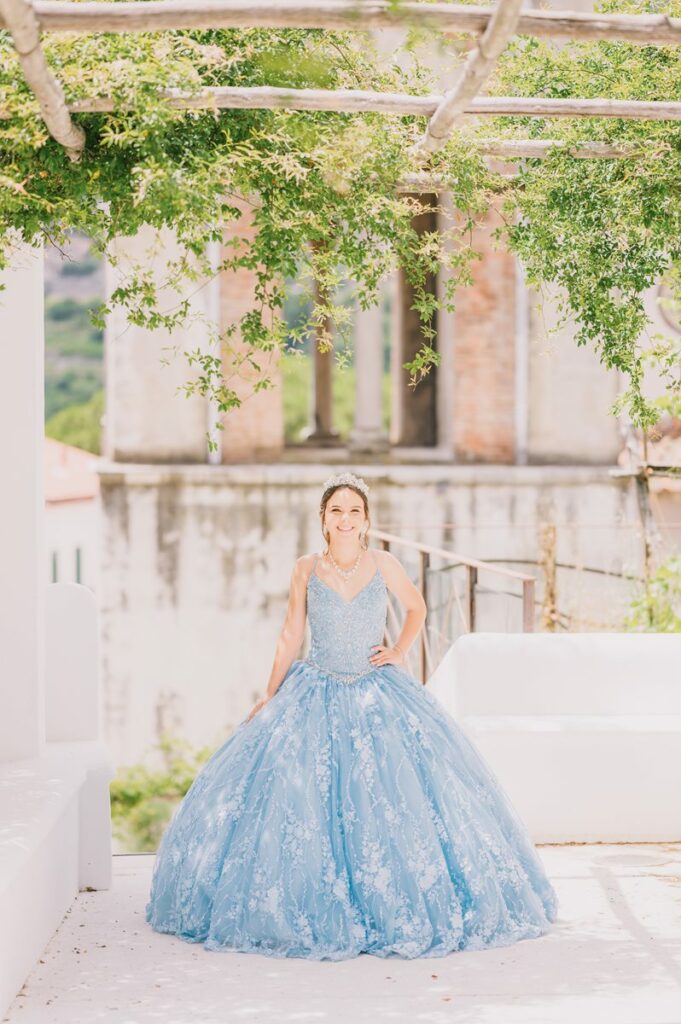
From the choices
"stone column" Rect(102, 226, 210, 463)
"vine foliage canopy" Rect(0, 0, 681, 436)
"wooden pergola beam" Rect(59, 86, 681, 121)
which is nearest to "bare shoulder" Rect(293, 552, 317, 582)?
"vine foliage canopy" Rect(0, 0, 681, 436)

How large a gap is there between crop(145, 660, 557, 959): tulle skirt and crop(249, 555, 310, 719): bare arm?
6 cm

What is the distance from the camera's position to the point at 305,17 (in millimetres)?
4023

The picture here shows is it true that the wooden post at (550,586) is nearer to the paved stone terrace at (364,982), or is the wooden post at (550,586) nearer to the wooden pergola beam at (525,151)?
the paved stone terrace at (364,982)

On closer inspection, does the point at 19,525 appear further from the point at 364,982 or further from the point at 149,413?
the point at 149,413

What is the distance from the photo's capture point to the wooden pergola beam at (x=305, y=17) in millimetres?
3973

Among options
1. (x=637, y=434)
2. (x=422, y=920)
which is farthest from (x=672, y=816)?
(x=637, y=434)

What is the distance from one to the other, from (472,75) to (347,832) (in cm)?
238

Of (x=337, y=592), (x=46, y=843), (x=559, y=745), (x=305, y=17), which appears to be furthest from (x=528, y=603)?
(x=305, y=17)

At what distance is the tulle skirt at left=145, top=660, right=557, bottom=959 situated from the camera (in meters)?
4.86

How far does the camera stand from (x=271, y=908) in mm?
4863

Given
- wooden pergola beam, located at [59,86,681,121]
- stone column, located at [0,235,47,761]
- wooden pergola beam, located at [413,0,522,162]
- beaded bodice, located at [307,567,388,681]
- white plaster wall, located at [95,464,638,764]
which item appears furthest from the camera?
white plaster wall, located at [95,464,638,764]

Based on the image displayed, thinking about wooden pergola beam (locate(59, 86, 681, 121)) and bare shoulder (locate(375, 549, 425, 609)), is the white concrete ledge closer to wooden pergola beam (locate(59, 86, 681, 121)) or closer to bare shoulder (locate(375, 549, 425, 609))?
bare shoulder (locate(375, 549, 425, 609))

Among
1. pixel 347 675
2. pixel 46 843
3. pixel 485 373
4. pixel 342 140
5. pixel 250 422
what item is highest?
pixel 485 373

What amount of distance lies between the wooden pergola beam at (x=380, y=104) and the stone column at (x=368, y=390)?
36.2 feet
